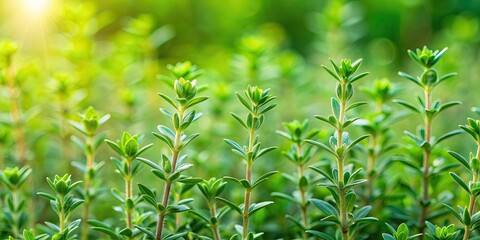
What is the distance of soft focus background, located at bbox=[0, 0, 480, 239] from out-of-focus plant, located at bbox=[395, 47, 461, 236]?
26 cm

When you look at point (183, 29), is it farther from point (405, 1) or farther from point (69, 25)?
point (69, 25)

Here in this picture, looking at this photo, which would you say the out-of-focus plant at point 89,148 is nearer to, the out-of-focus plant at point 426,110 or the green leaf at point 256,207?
the green leaf at point 256,207

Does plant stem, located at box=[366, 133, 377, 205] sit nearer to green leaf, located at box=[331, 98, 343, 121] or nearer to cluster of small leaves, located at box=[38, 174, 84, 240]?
green leaf, located at box=[331, 98, 343, 121]

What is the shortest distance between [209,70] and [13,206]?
3.56ft

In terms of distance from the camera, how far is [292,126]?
118cm

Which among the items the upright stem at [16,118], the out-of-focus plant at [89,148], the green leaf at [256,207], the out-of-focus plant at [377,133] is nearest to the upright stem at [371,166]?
the out-of-focus plant at [377,133]

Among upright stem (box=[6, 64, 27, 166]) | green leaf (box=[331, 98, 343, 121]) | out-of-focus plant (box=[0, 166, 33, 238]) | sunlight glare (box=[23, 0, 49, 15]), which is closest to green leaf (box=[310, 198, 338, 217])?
green leaf (box=[331, 98, 343, 121])

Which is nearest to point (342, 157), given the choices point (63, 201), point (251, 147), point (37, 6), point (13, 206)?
point (251, 147)

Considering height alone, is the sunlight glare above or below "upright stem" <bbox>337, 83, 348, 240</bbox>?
above

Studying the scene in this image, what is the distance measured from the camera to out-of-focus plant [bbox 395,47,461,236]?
3.66 ft

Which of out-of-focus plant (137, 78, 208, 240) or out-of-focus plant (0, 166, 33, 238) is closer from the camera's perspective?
out-of-focus plant (137, 78, 208, 240)

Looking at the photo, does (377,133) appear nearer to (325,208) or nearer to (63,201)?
(325,208)

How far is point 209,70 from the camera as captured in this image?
219 centimetres

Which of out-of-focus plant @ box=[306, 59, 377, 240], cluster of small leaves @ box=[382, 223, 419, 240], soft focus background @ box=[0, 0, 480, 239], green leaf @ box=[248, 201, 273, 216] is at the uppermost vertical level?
soft focus background @ box=[0, 0, 480, 239]
